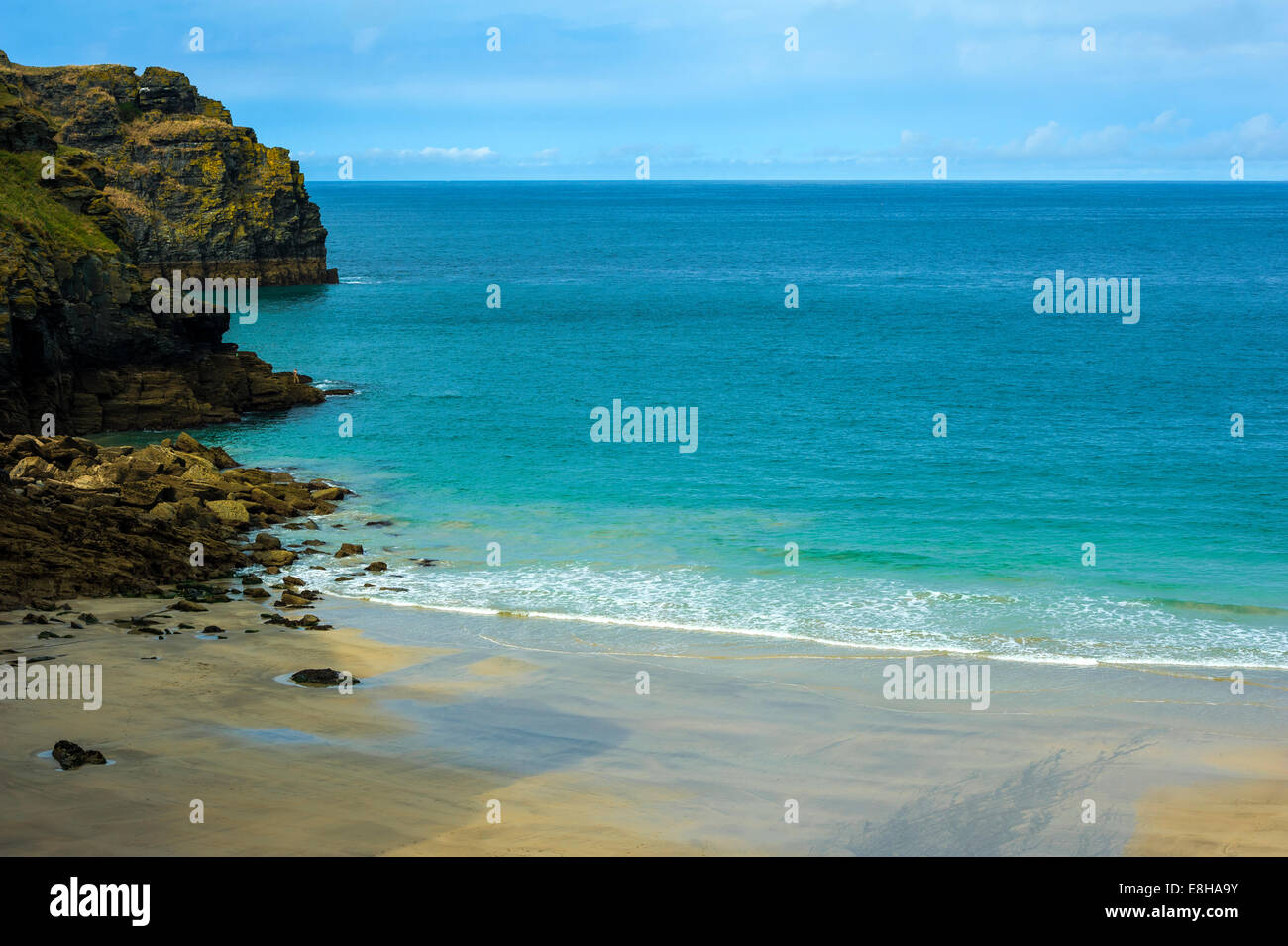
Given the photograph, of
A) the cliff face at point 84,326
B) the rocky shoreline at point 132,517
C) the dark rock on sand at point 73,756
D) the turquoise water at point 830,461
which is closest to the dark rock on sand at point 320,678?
the dark rock on sand at point 73,756

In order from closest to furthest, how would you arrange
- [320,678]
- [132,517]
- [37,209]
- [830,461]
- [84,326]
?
[320,678], [132,517], [37,209], [830,461], [84,326]

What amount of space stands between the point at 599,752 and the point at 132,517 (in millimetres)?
14342

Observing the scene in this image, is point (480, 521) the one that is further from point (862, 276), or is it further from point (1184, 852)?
point (862, 276)

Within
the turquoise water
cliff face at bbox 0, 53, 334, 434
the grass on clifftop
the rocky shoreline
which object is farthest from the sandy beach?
the grass on clifftop

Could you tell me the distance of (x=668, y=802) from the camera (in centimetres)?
1470

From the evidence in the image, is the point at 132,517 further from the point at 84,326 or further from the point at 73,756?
the point at 84,326

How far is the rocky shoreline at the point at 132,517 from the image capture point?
22906 mm

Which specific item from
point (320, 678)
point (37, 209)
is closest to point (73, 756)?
point (320, 678)

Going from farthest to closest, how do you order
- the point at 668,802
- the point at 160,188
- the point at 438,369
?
the point at 160,188, the point at 438,369, the point at 668,802

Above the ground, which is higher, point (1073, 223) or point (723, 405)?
point (1073, 223)

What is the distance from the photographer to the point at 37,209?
3738cm

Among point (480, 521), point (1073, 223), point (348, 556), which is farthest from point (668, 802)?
point (1073, 223)

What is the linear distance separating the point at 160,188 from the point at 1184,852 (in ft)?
281

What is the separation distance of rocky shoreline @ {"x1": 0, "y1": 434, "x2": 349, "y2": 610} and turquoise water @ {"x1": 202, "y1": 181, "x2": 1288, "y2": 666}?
1.98 metres
